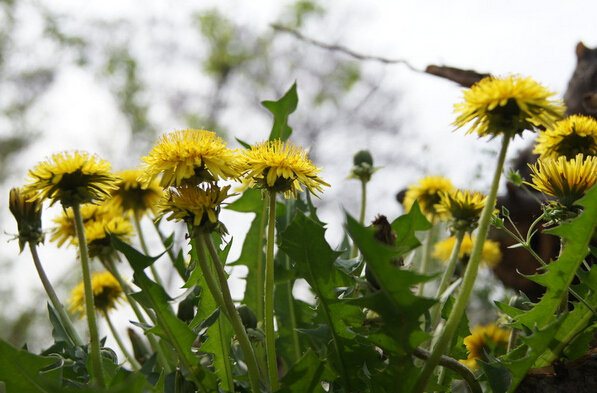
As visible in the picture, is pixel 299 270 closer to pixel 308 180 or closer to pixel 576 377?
pixel 308 180

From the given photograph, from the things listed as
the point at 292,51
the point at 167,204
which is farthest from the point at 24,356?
the point at 292,51

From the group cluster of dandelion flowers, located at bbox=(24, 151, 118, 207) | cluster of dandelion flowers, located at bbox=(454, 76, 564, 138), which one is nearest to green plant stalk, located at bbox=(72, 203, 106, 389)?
cluster of dandelion flowers, located at bbox=(24, 151, 118, 207)

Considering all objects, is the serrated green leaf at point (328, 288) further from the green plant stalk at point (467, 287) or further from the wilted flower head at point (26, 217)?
the wilted flower head at point (26, 217)

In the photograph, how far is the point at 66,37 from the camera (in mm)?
5992

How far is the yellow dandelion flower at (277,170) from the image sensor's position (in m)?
0.51

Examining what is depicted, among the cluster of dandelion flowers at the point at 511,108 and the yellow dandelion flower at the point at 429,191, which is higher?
the yellow dandelion flower at the point at 429,191

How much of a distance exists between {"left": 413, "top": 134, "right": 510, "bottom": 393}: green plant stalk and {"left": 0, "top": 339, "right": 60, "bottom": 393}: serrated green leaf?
29cm

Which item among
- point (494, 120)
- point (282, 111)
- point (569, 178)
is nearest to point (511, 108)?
point (494, 120)

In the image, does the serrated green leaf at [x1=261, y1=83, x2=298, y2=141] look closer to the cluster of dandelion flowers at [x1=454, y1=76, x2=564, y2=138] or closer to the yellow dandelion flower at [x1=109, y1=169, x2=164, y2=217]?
the yellow dandelion flower at [x1=109, y1=169, x2=164, y2=217]

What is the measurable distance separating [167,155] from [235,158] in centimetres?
7

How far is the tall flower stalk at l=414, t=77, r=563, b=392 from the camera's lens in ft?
1.33

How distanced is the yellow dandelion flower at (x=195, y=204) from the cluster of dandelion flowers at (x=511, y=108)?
0.24m

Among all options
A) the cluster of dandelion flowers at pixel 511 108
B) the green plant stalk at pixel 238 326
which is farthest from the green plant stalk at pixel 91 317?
the cluster of dandelion flowers at pixel 511 108

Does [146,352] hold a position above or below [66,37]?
below
